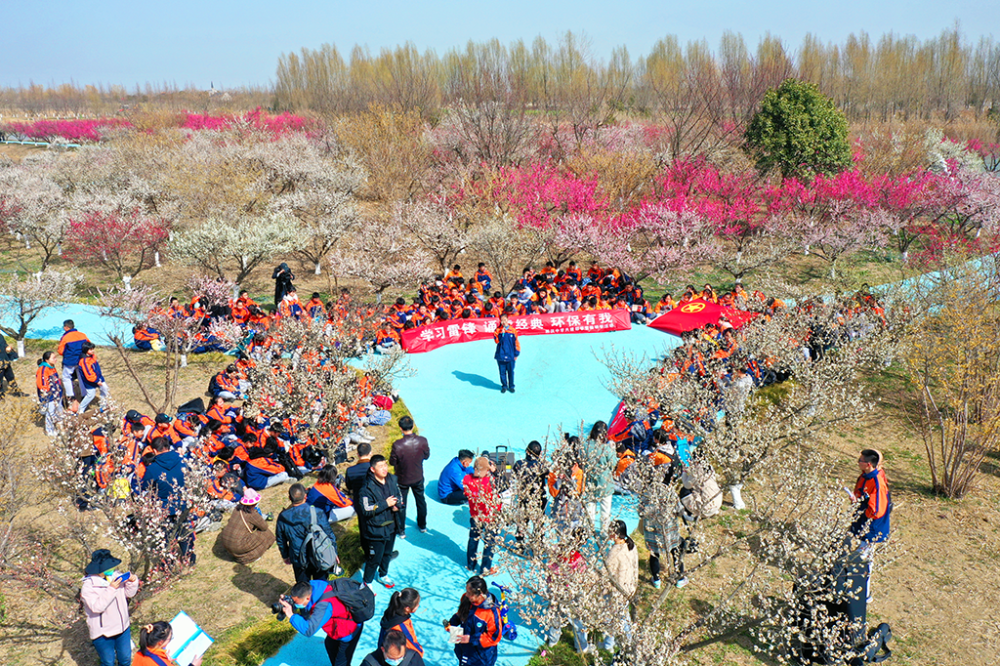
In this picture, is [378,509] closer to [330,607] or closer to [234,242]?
[330,607]

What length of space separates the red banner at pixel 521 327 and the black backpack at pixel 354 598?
9.23 m

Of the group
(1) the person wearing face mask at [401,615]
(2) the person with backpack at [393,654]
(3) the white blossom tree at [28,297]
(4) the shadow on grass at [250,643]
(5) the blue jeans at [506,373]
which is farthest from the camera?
(3) the white blossom tree at [28,297]

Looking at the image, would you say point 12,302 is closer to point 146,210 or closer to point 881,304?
point 146,210

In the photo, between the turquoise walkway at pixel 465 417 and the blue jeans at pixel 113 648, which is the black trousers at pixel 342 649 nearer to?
the turquoise walkway at pixel 465 417

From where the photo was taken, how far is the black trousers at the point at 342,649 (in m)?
5.91

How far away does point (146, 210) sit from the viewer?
2381 centimetres

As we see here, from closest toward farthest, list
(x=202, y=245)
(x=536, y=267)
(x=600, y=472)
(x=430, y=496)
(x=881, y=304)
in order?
(x=600, y=472) → (x=430, y=496) → (x=881, y=304) → (x=202, y=245) → (x=536, y=267)

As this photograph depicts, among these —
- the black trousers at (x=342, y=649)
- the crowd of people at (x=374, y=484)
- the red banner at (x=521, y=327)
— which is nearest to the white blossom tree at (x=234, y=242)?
the crowd of people at (x=374, y=484)

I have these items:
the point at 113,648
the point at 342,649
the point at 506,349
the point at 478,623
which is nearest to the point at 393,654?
the point at 478,623

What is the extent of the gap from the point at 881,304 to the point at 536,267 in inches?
456

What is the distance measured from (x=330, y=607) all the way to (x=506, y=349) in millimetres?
7503

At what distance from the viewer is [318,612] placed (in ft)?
17.9

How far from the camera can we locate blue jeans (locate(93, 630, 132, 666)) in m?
6.03

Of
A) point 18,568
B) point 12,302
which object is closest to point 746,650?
point 18,568
